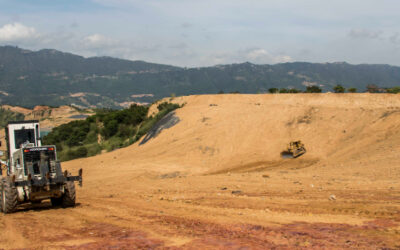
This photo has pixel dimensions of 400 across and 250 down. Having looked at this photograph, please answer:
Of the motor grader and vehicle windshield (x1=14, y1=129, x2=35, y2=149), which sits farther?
vehicle windshield (x1=14, y1=129, x2=35, y2=149)

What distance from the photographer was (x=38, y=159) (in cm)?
1338

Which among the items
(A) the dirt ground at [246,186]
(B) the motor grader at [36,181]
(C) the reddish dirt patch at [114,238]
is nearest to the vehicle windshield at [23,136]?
(B) the motor grader at [36,181]

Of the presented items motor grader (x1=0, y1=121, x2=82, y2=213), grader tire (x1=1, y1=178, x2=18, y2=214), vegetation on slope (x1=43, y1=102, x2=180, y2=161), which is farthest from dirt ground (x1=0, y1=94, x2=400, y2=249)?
vegetation on slope (x1=43, y1=102, x2=180, y2=161)

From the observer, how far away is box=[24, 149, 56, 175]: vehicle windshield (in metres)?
13.2

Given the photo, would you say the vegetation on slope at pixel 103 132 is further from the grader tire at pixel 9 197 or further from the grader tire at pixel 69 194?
the grader tire at pixel 9 197

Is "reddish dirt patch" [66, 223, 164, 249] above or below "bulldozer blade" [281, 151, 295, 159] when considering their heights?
above

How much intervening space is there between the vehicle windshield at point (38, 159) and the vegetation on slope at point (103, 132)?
80.6 ft

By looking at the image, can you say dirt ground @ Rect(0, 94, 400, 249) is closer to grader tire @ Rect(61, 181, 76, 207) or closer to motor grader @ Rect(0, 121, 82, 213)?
grader tire @ Rect(61, 181, 76, 207)

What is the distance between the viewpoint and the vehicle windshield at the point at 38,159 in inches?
521

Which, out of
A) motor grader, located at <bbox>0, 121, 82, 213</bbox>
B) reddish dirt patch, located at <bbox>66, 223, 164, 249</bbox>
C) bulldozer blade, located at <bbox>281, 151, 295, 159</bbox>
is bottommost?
bulldozer blade, located at <bbox>281, 151, 295, 159</bbox>

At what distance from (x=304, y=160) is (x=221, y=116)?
35.1ft

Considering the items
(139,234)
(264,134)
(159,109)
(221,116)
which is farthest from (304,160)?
(159,109)

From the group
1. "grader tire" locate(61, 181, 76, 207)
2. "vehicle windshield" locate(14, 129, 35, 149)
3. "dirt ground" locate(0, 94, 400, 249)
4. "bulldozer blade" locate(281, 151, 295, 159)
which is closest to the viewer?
"dirt ground" locate(0, 94, 400, 249)

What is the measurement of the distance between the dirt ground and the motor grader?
0.50 m
